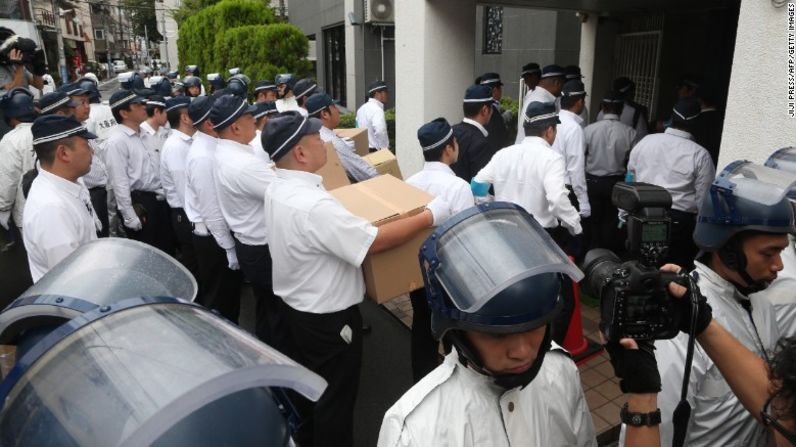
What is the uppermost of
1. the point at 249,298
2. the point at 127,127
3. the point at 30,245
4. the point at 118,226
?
the point at 127,127

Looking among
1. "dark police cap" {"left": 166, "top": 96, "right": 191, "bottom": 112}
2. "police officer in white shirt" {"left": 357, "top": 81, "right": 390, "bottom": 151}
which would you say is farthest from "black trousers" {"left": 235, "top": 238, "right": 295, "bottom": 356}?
"police officer in white shirt" {"left": 357, "top": 81, "right": 390, "bottom": 151}

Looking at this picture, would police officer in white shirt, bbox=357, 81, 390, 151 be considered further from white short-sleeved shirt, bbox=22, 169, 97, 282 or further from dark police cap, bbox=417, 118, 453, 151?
white short-sleeved shirt, bbox=22, 169, 97, 282

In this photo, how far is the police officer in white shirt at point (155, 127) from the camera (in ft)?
19.6

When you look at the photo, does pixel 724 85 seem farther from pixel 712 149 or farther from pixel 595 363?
pixel 595 363

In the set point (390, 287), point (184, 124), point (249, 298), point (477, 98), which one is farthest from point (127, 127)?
point (390, 287)

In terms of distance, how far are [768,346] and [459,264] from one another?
4.61ft

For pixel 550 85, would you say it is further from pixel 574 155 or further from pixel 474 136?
pixel 474 136

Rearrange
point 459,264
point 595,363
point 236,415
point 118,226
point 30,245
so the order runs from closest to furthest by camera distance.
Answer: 1. point 236,415
2. point 459,264
3. point 30,245
4. point 595,363
5. point 118,226

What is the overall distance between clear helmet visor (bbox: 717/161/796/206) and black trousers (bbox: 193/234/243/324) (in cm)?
378

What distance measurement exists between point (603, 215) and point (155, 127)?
17.4 ft

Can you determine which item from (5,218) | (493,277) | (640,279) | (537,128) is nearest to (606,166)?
(537,128)

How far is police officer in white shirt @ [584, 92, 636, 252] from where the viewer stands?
591 centimetres

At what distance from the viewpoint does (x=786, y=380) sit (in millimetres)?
1284

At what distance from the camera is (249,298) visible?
235 inches
